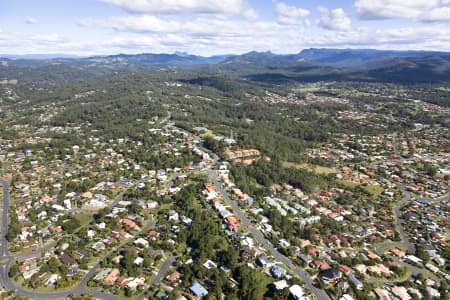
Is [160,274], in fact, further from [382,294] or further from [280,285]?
[382,294]

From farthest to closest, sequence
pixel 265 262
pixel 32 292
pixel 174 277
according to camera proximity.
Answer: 1. pixel 265 262
2. pixel 174 277
3. pixel 32 292

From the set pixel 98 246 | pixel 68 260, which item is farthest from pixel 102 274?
pixel 98 246

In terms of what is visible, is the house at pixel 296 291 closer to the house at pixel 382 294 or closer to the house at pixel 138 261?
the house at pixel 382 294

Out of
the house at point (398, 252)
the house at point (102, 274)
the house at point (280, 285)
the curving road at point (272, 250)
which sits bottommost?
the house at point (398, 252)

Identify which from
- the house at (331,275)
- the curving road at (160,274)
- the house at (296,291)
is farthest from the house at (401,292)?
the curving road at (160,274)

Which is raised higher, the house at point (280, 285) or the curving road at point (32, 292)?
the house at point (280, 285)

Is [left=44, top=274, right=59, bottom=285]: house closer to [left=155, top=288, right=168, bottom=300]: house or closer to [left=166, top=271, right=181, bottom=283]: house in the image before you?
[left=155, top=288, right=168, bottom=300]: house

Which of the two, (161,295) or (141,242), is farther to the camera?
(141,242)

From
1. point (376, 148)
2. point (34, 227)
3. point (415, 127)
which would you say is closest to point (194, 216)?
point (34, 227)
